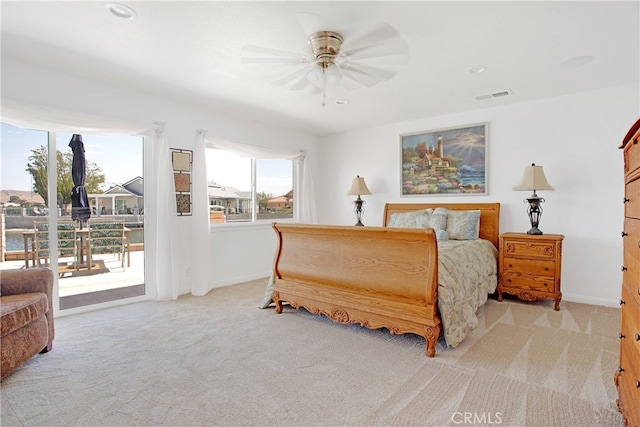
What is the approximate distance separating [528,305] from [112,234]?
4.73 metres

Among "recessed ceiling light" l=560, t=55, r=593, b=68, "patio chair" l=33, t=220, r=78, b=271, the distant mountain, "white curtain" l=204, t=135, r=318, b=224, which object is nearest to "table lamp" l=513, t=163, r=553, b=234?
"recessed ceiling light" l=560, t=55, r=593, b=68

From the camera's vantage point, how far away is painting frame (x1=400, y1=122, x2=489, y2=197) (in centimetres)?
441

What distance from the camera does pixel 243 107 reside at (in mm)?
4270

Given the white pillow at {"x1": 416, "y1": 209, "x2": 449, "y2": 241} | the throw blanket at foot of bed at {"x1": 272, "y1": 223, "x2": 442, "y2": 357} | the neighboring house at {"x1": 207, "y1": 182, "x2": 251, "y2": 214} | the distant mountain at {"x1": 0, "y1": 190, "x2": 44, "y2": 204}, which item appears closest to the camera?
the throw blanket at foot of bed at {"x1": 272, "y1": 223, "x2": 442, "y2": 357}

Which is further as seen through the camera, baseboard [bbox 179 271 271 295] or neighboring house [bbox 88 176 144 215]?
baseboard [bbox 179 271 271 295]

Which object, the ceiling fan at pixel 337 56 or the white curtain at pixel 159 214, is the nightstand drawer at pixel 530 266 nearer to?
the ceiling fan at pixel 337 56

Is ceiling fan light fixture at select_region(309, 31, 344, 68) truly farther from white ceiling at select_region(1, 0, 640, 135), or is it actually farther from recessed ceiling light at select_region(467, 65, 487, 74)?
recessed ceiling light at select_region(467, 65, 487, 74)

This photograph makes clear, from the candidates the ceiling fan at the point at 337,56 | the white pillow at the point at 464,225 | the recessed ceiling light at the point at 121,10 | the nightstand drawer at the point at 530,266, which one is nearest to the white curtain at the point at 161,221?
the recessed ceiling light at the point at 121,10

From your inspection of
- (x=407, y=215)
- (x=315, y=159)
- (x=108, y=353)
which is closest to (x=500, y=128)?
(x=407, y=215)

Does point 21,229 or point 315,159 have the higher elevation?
point 315,159

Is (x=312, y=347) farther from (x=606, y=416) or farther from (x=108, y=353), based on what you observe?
(x=606, y=416)

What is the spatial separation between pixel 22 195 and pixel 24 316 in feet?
5.05

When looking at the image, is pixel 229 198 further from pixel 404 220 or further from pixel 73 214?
pixel 404 220

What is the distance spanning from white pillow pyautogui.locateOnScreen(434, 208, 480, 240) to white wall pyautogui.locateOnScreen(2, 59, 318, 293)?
2704 mm
